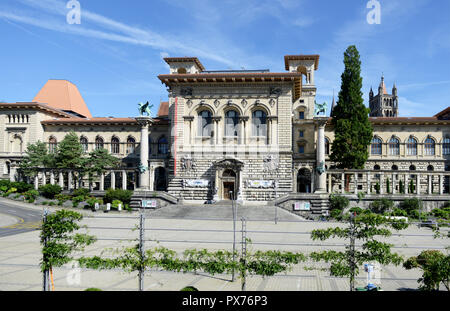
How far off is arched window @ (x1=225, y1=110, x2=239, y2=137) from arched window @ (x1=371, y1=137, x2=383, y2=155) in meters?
23.4

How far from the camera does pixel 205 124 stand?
51438 mm

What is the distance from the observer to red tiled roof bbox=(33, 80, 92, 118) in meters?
75.2

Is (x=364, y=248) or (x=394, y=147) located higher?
(x=394, y=147)

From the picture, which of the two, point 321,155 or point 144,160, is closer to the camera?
point 321,155

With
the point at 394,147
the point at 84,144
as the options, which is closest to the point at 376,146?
the point at 394,147

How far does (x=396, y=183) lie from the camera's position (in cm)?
5669

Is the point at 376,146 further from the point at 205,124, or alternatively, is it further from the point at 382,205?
the point at 205,124

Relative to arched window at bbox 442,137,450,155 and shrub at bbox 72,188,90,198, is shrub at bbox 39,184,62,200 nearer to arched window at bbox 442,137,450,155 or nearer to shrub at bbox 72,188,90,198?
shrub at bbox 72,188,90,198

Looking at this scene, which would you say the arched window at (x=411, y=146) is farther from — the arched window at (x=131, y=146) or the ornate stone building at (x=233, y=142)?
the arched window at (x=131, y=146)

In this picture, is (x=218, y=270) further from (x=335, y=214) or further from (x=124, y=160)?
(x=124, y=160)

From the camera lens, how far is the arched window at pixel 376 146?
59688 millimetres

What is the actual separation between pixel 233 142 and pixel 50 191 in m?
25.1
